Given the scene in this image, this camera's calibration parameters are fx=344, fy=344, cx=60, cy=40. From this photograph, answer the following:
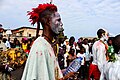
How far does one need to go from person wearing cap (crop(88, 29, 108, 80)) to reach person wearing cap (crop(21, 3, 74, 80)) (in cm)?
386

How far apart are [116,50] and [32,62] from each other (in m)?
1.38

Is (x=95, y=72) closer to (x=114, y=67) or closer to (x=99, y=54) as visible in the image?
(x=99, y=54)

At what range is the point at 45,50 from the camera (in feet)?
12.5

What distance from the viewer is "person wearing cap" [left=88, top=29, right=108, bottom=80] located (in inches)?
309

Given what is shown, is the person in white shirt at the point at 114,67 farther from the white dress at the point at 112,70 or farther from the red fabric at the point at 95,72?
the red fabric at the point at 95,72

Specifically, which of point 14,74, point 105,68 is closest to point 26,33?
point 14,74

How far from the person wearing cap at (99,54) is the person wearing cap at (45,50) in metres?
3.86

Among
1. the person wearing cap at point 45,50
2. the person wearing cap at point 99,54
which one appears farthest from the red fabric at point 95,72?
the person wearing cap at point 45,50

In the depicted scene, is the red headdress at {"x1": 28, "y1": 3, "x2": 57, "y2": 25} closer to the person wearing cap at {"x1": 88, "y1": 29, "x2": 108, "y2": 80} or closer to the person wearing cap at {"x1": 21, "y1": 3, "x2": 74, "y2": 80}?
the person wearing cap at {"x1": 21, "y1": 3, "x2": 74, "y2": 80}

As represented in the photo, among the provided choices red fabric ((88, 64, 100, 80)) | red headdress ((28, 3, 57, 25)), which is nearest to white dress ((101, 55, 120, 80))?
red headdress ((28, 3, 57, 25))

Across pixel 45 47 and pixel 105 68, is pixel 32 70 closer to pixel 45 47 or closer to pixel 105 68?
pixel 45 47

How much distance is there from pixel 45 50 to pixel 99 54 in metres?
4.20

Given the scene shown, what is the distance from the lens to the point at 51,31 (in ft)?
13.3

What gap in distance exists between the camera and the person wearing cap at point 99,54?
7.85 metres
